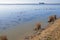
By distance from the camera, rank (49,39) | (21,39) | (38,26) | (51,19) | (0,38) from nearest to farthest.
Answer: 1. (49,39)
2. (0,38)
3. (21,39)
4. (38,26)
5. (51,19)

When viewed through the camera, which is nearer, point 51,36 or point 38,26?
point 51,36

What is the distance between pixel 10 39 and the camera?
57.4 ft

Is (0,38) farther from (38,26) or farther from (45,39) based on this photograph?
(38,26)

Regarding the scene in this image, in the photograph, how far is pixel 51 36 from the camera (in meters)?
11.9

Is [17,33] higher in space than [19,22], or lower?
higher

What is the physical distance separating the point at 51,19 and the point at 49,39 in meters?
15.7

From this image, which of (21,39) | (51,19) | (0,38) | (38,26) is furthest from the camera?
(51,19)

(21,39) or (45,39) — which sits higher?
(45,39)

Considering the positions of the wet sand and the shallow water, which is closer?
the wet sand

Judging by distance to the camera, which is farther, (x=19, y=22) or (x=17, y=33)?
(x=19, y=22)

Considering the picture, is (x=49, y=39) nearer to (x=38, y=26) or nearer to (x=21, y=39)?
(x=21, y=39)

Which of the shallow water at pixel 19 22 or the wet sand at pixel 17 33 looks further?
the shallow water at pixel 19 22

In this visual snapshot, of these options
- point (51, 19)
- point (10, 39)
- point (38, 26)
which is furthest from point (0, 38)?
point (51, 19)

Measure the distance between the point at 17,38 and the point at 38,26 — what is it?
4.31 m
